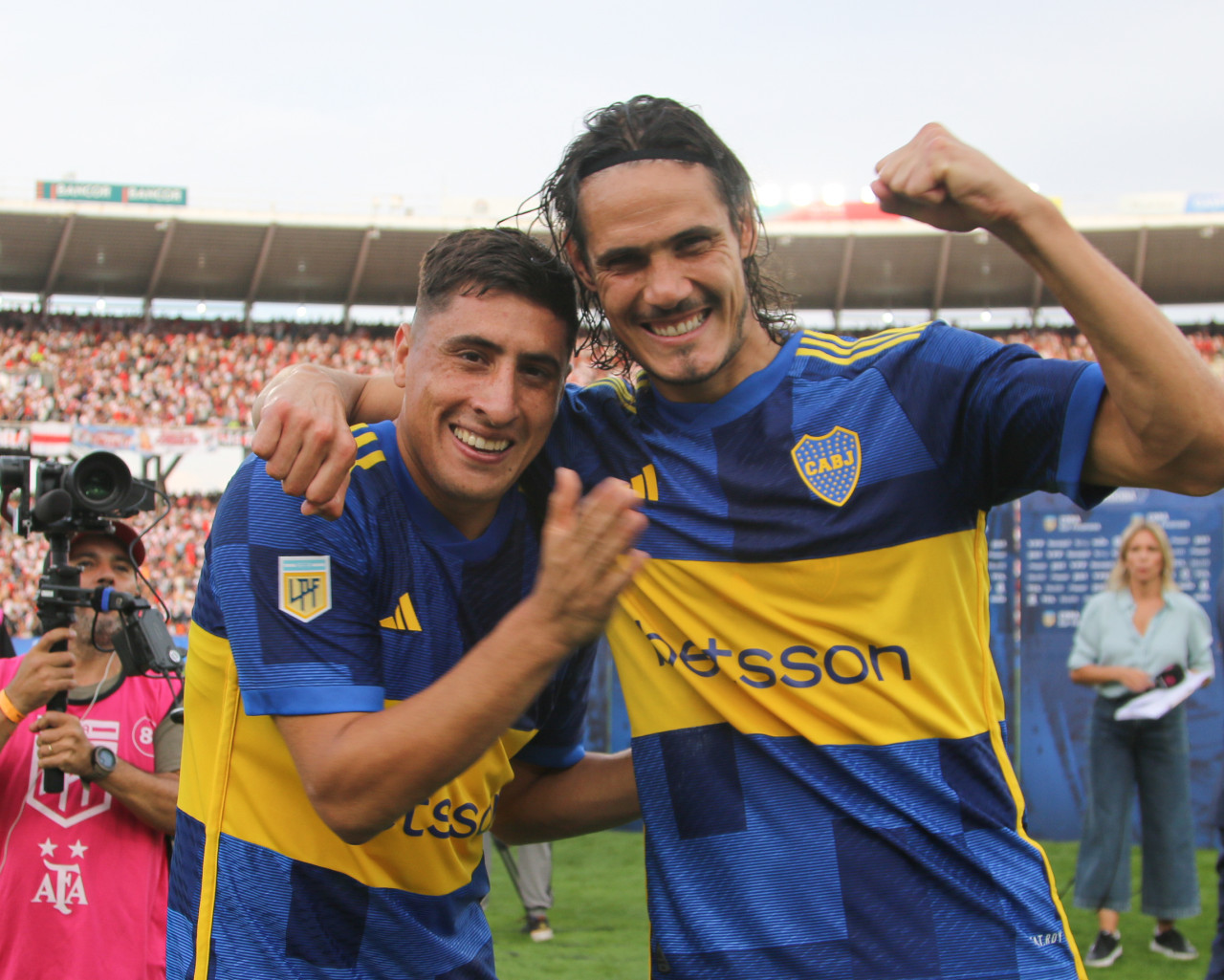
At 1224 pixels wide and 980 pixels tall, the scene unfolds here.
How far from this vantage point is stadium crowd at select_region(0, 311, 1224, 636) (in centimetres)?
2441

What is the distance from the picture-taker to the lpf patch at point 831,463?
1810 millimetres

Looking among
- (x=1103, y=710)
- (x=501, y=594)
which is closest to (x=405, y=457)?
(x=501, y=594)

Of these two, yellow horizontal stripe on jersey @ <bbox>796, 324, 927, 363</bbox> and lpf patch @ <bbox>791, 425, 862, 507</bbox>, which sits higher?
yellow horizontal stripe on jersey @ <bbox>796, 324, 927, 363</bbox>

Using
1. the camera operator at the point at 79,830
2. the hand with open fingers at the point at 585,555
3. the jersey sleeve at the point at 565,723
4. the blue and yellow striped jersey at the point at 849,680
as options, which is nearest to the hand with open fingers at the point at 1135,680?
the jersey sleeve at the point at 565,723

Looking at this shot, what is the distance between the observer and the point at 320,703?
167 centimetres

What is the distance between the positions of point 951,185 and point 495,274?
88 centimetres

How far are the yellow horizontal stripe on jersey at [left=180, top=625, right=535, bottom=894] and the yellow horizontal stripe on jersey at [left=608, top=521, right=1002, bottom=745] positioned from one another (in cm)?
53

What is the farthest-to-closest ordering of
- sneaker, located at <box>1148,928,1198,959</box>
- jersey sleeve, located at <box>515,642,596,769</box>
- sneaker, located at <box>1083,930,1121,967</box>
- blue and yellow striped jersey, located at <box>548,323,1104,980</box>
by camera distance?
1. sneaker, located at <box>1148,928,1198,959</box>
2. sneaker, located at <box>1083,930,1121,967</box>
3. jersey sleeve, located at <box>515,642,596,769</box>
4. blue and yellow striped jersey, located at <box>548,323,1104,980</box>

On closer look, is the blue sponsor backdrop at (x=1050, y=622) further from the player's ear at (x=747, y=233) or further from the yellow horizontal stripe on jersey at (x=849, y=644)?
the yellow horizontal stripe on jersey at (x=849, y=644)

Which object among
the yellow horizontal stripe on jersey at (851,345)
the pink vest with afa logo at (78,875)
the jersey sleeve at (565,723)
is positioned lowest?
Result: the pink vest with afa logo at (78,875)

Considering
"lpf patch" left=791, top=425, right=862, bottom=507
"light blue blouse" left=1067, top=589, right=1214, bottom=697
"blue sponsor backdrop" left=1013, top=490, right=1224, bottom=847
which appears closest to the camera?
"lpf patch" left=791, top=425, right=862, bottom=507

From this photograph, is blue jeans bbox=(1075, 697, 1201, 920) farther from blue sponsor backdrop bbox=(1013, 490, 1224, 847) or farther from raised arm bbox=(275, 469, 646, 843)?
raised arm bbox=(275, 469, 646, 843)

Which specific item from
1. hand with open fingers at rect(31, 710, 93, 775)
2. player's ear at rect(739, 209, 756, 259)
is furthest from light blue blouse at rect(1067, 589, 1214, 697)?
hand with open fingers at rect(31, 710, 93, 775)

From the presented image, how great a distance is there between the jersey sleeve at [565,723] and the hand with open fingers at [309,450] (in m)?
0.80
